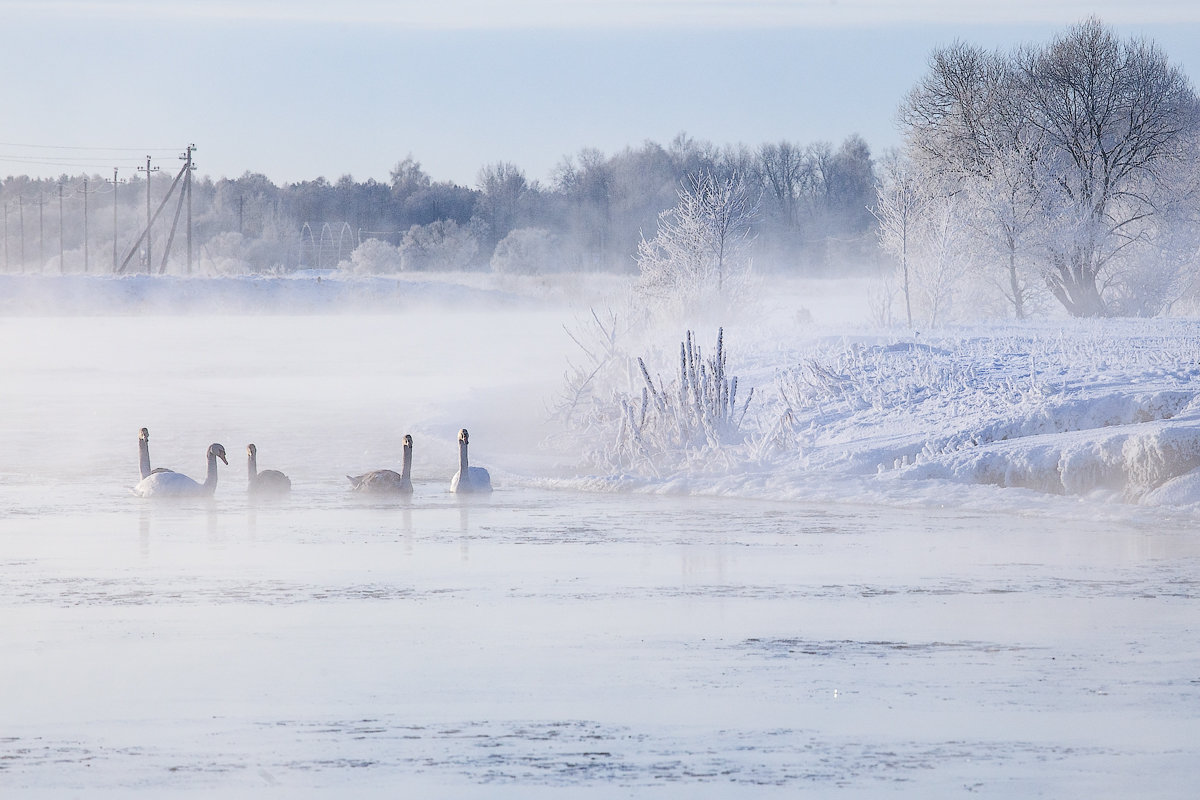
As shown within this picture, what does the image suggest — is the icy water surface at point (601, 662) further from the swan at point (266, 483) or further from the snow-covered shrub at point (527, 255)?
the snow-covered shrub at point (527, 255)

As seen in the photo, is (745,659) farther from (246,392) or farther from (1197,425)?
(246,392)

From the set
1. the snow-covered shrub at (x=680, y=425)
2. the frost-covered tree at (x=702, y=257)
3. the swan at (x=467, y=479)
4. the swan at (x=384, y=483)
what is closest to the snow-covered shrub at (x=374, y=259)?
the frost-covered tree at (x=702, y=257)

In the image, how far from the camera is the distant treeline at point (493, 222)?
8934 cm

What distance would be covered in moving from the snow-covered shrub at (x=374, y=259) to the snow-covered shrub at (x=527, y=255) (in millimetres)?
6030

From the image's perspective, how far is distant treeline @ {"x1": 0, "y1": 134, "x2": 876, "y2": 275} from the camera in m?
89.3

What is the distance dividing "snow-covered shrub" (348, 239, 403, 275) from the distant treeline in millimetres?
96

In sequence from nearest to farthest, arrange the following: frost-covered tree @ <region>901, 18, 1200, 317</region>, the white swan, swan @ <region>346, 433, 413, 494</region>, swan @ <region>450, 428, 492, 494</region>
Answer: the white swan, swan @ <region>346, 433, 413, 494</region>, swan @ <region>450, 428, 492, 494</region>, frost-covered tree @ <region>901, 18, 1200, 317</region>

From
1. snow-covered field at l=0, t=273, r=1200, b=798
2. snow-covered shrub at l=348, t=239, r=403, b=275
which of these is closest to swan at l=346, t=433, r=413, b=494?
snow-covered field at l=0, t=273, r=1200, b=798

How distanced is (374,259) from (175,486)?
7277 cm

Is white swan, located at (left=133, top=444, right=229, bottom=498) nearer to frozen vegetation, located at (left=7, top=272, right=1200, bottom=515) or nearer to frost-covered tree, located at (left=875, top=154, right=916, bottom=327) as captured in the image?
frozen vegetation, located at (left=7, top=272, right=1200, bottom=515)

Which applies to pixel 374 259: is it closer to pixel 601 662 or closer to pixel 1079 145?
pixel 1079 145

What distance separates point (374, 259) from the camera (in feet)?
285

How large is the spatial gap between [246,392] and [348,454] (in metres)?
11.3

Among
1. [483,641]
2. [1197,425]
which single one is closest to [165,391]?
[1197,425]
